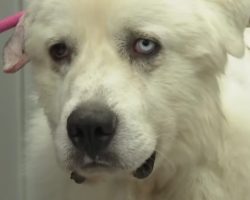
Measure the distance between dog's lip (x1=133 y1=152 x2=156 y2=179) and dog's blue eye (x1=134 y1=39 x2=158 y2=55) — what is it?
0.20 m

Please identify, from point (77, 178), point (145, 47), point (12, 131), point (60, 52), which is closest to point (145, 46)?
point (145, 47)

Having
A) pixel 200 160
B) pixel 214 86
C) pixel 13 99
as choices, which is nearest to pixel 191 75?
pixel 214 86

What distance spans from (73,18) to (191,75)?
251mm

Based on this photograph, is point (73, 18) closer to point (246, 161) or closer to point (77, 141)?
point (77, 141)

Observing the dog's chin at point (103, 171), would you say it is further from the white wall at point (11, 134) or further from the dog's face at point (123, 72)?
the white wall at point (11, 134)

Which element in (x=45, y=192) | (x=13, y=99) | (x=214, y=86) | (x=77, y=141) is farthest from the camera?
(x=13, y=99)

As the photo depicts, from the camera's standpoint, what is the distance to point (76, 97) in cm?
128

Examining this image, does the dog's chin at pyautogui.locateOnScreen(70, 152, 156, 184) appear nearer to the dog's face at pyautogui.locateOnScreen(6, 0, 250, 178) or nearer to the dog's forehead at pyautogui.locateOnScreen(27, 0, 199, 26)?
the dog's face at pyautogui.locateOnScreen(6, 0, 250, 178)

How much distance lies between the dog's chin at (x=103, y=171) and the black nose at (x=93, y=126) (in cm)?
3

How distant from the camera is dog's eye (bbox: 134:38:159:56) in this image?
133 centimetres

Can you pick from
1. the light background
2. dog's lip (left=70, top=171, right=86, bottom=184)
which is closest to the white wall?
the light background

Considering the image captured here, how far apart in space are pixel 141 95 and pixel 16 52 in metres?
0.32

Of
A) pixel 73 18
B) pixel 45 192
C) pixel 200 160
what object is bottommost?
pixel 45 192

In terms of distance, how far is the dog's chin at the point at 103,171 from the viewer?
1287mm
